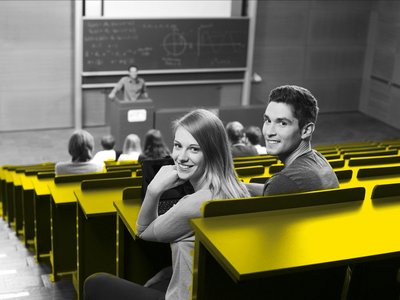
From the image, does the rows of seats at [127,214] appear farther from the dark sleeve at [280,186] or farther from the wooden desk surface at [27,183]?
the dark sleeve at [280,186]

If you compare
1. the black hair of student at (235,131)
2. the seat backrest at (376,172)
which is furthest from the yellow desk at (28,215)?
the seat backrest at (376,172)

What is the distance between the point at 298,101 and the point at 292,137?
17 centimetres

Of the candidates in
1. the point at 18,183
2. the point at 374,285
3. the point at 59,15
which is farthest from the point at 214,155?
the point at 59,15

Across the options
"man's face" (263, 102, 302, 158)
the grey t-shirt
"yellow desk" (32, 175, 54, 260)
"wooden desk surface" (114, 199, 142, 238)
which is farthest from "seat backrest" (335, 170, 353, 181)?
"yellow desk" (32, 175, 54, 260)

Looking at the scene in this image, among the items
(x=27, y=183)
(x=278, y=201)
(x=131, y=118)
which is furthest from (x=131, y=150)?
(x=278, y=201)

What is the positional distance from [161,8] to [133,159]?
5.09 m

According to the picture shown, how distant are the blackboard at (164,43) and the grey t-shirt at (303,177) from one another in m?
9.14

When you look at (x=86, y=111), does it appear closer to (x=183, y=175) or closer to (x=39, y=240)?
(x=39, y=240)

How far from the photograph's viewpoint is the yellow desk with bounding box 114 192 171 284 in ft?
10.6

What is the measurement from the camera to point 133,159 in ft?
25.8

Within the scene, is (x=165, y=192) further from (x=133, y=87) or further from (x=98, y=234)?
(x=133, y=87)

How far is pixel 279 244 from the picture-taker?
2.17 meters

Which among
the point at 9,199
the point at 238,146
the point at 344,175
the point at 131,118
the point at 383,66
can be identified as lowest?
the point at 9,199

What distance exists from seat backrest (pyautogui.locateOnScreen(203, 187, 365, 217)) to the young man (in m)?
0.22
